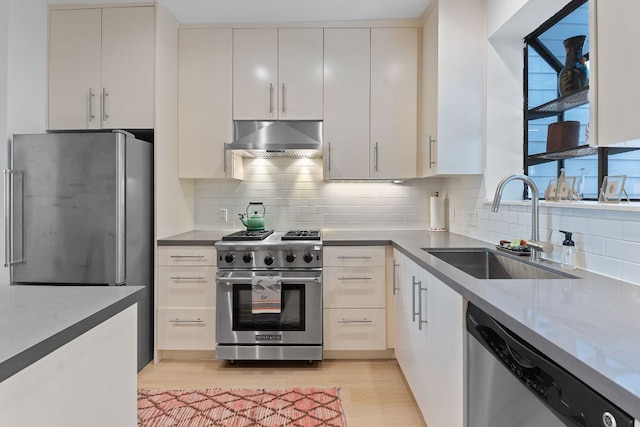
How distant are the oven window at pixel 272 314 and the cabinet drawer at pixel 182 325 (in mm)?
227

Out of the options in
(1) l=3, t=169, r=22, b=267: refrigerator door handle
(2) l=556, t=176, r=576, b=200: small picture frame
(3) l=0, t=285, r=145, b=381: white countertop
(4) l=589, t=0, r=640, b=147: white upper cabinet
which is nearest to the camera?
(3) l=0, t=285, r=145, b=381: white countertop

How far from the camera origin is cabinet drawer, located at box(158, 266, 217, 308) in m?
2.83

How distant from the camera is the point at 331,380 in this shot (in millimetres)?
2582

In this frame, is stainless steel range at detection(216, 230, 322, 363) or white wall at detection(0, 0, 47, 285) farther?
stainless steel range at detection(216, 230, 322, 363)

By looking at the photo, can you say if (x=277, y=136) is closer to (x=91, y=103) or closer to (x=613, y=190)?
(x=91, y=103)

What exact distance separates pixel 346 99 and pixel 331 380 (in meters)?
2.12

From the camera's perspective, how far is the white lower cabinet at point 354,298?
2816 millimetres

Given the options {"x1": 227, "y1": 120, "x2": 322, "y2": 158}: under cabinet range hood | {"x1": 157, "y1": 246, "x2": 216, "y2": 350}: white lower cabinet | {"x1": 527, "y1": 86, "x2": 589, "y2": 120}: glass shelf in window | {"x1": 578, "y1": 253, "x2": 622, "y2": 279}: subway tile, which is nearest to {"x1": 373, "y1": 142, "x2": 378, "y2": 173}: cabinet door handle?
{"x1": 227, "y1": 120, "x2": 322, "y2": 158}: under cabinet range hood

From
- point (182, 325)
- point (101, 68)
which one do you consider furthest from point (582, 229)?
point (101, 68)

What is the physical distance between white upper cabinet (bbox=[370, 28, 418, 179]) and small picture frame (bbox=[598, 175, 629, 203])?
159 cm

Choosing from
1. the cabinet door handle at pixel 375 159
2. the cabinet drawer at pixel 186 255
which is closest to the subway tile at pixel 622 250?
the cabinet door handle at pixel 375 159

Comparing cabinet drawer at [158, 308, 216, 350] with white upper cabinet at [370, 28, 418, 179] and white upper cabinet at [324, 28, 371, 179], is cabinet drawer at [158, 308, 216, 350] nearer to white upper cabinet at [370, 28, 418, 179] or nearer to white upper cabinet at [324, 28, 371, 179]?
white upper cabinet at [324, 28, 371, 179]

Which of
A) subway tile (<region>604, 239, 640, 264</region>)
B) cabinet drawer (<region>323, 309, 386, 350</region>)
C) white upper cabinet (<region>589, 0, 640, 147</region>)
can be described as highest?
white upper cabinet (<region>589, 0, 640, 147</region>)

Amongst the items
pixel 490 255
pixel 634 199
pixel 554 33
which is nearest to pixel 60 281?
pixel 490 255
